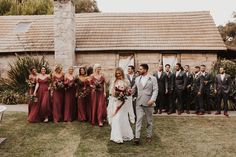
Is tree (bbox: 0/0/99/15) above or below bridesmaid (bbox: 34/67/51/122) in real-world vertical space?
above

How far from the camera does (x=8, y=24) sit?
2234 cm

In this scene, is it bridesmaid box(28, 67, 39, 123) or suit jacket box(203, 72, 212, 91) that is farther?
suit jacket box(203, 72, 212, 91)

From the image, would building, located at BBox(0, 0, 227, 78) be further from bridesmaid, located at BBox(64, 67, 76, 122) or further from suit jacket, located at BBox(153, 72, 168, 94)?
suit jacket, located at BBox(153, 72, 168, 94)

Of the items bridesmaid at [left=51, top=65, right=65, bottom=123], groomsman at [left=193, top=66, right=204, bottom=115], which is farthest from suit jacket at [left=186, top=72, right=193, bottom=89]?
bridesmaid at [left=51, top=65, right=65, bottom=123]

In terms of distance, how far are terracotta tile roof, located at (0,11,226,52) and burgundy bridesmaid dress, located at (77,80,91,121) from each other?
6907 millimetres

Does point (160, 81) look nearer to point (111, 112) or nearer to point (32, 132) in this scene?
point (111, 112)

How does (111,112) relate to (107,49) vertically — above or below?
below

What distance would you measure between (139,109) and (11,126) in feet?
15.0

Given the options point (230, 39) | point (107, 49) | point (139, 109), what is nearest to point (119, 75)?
point (139, 109)

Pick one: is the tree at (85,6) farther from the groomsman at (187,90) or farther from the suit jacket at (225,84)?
the suit jacket at (225,84)

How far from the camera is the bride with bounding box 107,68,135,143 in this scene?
31.5 ft

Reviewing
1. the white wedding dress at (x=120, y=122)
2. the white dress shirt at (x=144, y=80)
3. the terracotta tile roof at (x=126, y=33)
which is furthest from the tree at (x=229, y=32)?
the white dress shirt at (x=144, y=80)

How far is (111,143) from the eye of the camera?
963 cm

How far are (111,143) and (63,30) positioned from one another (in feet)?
28.3
